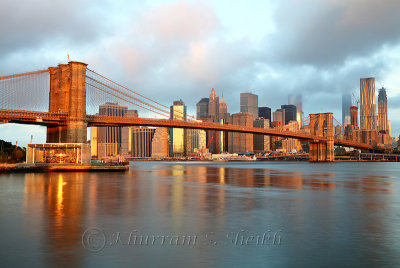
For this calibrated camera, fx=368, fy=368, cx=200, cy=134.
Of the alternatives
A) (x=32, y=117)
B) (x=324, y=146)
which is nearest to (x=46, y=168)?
(x=32, y=117)

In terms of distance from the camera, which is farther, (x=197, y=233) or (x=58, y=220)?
(x=58, y=220)

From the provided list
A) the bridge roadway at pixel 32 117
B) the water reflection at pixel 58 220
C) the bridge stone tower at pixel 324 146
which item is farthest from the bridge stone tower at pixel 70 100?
the bridge stone tower at pixel 324 146

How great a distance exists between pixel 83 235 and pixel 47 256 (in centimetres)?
221

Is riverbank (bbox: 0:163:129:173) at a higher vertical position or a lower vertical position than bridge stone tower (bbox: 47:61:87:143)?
lower

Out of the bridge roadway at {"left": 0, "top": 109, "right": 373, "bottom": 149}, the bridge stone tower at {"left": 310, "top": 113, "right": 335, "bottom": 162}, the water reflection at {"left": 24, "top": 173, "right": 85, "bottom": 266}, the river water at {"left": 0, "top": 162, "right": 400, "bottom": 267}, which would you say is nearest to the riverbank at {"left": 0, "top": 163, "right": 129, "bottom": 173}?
the bridge roadway at {"left": 0, "top": 109, "right": 373, "bottom": 149}

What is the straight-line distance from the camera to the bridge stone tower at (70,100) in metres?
53.9

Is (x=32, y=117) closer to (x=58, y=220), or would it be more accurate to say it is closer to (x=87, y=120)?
(x=87, y=120)

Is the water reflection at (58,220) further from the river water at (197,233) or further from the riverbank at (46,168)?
the riverbank at (46,168)

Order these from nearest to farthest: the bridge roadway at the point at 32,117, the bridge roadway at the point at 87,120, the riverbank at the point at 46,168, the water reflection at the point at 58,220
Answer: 1. the water reflection at the point at 58,220
2. the riverbank at the point at 46,168
3. the bridge roadway at the point at 32,117
4. the bridge roadway at the point at 87,120

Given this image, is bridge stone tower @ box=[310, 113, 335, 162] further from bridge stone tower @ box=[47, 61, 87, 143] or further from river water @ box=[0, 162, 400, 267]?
river water @ box=[0, 162, 400, 267]

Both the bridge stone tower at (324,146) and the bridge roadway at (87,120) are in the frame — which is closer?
the bridge roadway at (87,120)

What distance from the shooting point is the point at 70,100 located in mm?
54500

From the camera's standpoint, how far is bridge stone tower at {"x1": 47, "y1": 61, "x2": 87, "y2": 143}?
53906mm

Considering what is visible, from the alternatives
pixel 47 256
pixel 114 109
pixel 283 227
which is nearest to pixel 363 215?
pixel 283 227
